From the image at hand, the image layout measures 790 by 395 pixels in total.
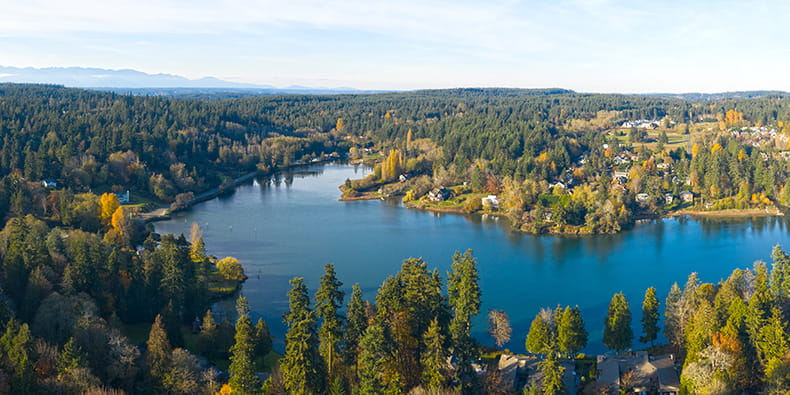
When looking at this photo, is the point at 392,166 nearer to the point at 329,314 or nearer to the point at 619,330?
the point at 619,330

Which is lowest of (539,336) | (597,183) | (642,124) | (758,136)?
(539,336)

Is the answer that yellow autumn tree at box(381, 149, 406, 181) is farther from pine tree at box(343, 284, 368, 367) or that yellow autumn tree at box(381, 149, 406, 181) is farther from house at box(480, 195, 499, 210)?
pine tree at box(343, 284, 368, 367)

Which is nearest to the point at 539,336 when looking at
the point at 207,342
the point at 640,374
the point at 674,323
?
the point at 640,374

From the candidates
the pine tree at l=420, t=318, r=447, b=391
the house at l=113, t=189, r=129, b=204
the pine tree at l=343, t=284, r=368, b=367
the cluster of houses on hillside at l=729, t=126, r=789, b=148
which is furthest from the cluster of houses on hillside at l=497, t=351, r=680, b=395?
the cluster of houses on hillside at l=729, t=126, r=789, b=148

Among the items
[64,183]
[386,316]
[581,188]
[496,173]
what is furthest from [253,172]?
[386,316]

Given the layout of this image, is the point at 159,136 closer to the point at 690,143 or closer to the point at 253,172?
the point at 253,172

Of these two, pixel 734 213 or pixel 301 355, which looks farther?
pixel 734 213

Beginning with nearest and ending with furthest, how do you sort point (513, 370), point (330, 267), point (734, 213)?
point (330, 267), point (513, 370), point (734, 213)

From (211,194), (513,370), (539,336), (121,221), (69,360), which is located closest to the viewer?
(69,360)
